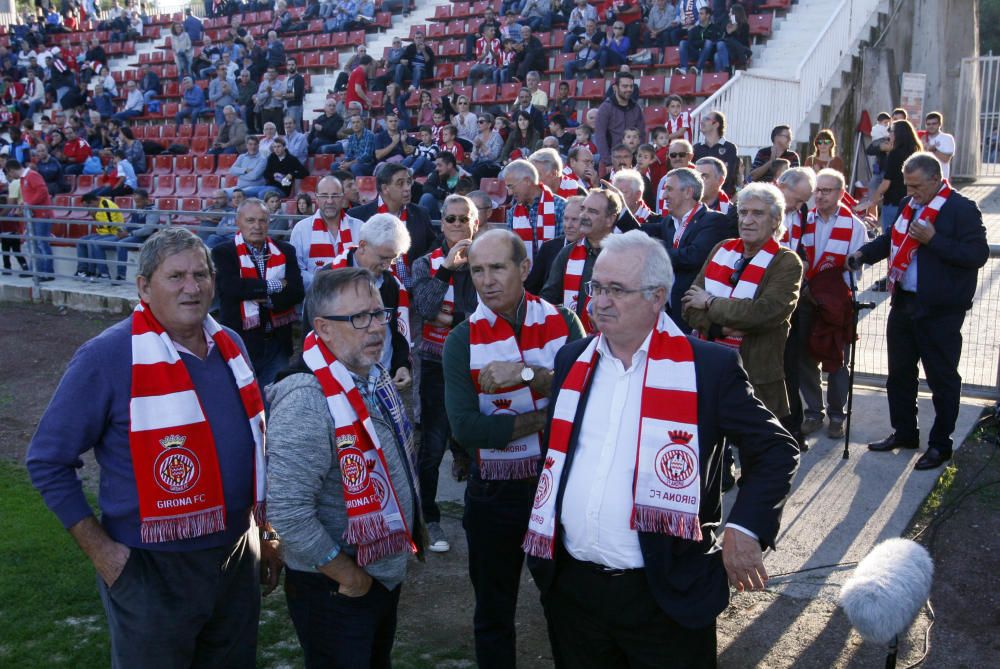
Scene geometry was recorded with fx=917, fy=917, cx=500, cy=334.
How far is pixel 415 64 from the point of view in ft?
58.9

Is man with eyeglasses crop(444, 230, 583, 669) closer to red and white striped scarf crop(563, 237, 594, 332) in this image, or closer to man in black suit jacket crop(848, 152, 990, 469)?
red and white striped scarf crop(563, 237, 594, 332)

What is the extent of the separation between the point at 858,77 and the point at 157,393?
49.6 ft

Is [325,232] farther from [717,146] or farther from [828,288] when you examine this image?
[717,146]

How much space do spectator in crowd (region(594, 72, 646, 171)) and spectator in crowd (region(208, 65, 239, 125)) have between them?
36.4 feet

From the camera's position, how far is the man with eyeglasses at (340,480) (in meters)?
2.79

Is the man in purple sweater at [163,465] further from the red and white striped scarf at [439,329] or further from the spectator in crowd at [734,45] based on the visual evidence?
the spectator in crowd at [734,45]

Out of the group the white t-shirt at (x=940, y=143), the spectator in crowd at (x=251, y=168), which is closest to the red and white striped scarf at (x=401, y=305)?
the white t-shirt at (x=940, y=143)

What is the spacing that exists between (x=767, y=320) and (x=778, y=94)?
361 inches

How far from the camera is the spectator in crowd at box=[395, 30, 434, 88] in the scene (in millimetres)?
17828

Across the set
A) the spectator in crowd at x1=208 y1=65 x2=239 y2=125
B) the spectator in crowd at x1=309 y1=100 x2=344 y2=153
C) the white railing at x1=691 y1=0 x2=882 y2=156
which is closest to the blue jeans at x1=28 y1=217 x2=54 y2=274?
the spectator in crowd at x1=309 y1=100 x2=344 y2=153

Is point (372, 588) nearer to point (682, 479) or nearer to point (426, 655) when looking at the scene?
point (682, 479)

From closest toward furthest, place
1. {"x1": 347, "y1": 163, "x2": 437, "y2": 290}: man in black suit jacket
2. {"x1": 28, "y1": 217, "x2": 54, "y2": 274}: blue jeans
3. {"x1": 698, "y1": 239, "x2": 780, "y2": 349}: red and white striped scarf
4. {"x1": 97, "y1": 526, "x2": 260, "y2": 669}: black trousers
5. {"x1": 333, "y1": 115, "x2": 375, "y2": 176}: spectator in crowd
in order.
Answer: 1. {"x1": 97, "y1": 526, "x2": 260, "y2": 669}: black trousers
2. {"x1": 698, "y1": 239, "x2": 780, "y2": 349}: red and white striped scarf
3. {"x1": 347, "y1": 163, "x2": 437, "y2": 290}: man in black suit jacket
4. {"x1": 28, "y1": 217, "x2": 54, "y2": 274}: blue jeans
5. {"x1": 333, "y1": 115, "x2": 375, "y2": 176}: spectator in crowd

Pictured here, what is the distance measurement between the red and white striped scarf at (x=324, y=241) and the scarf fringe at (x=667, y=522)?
4564 millimetres

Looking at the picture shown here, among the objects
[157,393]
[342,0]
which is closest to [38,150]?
[342,0]
